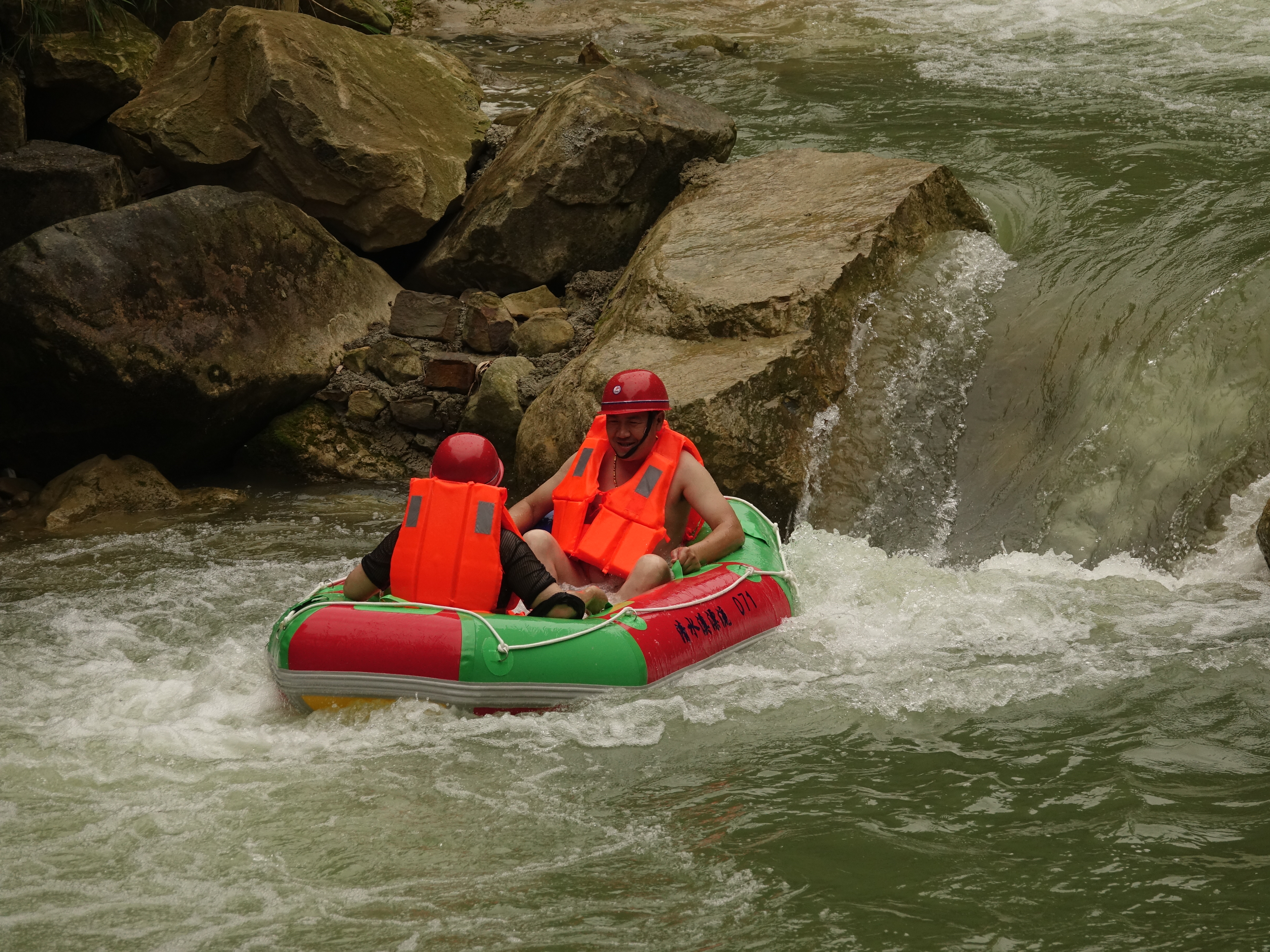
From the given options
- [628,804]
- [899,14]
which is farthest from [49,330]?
[899,14]

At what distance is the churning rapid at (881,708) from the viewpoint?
3797 mm

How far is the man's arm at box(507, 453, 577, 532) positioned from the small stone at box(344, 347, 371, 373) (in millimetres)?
3045

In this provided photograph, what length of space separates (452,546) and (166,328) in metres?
3.75

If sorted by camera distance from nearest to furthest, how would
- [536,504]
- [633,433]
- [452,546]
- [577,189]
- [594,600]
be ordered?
1. [452,546]
2. [594,600]
3. [633,433]
4. [536,504]
5. [577,189]

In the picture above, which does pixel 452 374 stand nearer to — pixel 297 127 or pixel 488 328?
pixel 488 328

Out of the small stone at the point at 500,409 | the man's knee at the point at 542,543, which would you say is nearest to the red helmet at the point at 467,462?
the man's knee at the point at 542,543

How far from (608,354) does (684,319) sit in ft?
1.58

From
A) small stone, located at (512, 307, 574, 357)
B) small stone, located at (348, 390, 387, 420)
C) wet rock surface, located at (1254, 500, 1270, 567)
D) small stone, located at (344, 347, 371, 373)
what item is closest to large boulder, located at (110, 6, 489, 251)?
small stone, located at (344, 347, 371, 373)

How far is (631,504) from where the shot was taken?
5980mm

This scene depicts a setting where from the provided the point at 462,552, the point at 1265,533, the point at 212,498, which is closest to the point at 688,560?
the point at 462,552

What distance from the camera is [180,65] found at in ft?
31.1

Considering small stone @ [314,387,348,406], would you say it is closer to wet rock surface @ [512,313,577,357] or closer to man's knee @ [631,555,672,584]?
wet rock surface @ [512,313,577,357]

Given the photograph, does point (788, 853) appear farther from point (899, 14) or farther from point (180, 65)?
point (899, 14)

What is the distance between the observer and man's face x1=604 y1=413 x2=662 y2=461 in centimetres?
596
